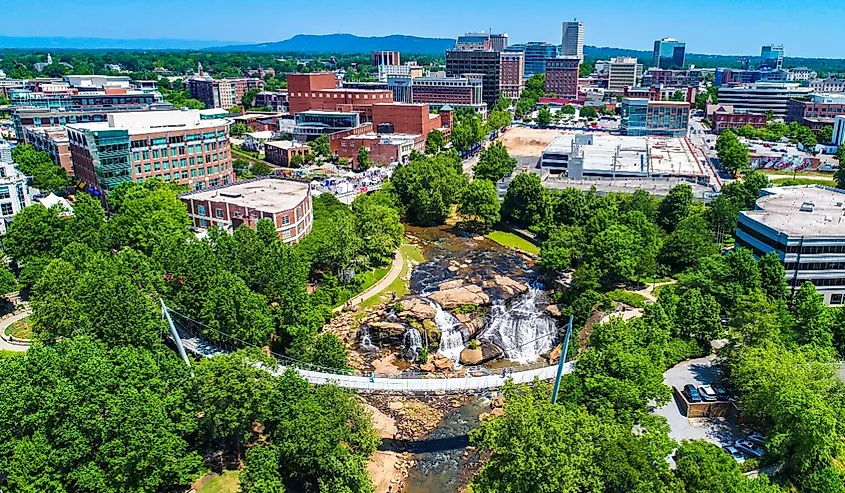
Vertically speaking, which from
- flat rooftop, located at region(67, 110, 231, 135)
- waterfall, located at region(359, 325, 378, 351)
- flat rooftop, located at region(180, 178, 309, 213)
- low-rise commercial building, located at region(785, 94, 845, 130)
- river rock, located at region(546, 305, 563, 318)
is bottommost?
waterfall, located at region(359, 325, 378, 351)

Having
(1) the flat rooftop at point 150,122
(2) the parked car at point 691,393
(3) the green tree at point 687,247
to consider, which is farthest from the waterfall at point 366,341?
(1) the flat rooftop at point 150,122

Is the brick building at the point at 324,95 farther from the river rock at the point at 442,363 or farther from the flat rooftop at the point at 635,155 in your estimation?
the river rock at the point at 442,363

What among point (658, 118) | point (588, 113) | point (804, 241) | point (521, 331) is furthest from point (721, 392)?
point (588, 113)

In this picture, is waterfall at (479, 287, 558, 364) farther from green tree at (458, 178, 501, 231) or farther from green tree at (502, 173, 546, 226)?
green tree at (458, 178, 501, 231)

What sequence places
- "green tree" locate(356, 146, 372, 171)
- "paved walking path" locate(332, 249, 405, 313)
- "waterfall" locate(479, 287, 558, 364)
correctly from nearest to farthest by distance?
"waterfall" locate(479, 287, 558, 364) → "paved walking path" locate(332, 249, 405, 313) → "green tree" locate(356, 146, 372, 171)

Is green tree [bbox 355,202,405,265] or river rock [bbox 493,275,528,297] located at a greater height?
green tree [bbox 355,202,405,265]

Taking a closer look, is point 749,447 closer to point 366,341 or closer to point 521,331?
point 521,331

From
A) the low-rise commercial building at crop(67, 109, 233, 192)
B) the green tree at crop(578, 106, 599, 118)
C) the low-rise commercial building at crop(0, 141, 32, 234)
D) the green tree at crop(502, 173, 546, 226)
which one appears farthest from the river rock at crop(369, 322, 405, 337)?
the green tree at crop(578, 106, 599, 118)
